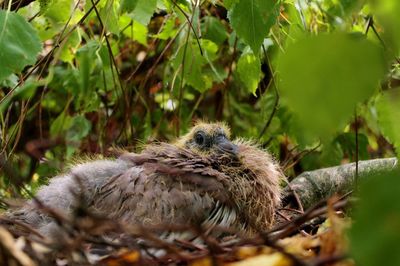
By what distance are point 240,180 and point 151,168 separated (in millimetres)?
308

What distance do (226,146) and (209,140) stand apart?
A: 14 cm

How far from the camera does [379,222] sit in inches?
24.9

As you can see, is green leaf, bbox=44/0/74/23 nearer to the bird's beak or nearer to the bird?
the bird

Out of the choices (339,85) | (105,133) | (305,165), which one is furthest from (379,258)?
(105,133)

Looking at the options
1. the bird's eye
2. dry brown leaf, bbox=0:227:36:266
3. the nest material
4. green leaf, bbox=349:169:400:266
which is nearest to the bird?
the nest material

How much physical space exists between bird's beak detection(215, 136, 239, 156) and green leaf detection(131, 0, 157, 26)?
0.54m

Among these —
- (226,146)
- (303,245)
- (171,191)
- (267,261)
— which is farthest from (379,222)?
(226,146)

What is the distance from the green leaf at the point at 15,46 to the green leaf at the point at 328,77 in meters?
1.11

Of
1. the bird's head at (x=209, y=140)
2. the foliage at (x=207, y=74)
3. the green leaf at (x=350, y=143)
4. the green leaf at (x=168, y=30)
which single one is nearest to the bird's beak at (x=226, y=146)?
the bird's head at (x=209, y=140)

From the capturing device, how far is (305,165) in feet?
10.4

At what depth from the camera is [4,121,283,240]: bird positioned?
1876mm

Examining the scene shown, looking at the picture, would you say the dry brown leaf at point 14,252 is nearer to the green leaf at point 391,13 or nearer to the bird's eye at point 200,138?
the green leaf at point 391,13

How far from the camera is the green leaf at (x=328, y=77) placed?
24.2 inches

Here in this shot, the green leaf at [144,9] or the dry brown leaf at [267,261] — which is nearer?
the dry brown leaf at [267,261]
